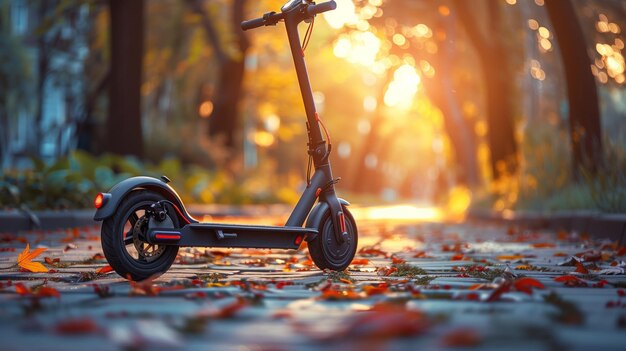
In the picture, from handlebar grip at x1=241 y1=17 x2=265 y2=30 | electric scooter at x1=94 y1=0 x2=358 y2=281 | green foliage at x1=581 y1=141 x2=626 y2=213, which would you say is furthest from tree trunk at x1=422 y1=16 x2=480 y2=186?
electric scooter at x1=94 y1=0 x2=358 y2=281

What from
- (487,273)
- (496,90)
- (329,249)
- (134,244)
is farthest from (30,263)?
(496,90)

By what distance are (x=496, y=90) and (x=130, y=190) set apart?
1658 cm

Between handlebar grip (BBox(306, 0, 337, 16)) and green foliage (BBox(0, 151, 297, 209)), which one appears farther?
green foliage (BBox(0, 151, 297, 209))

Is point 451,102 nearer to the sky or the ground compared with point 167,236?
nearer to the sky

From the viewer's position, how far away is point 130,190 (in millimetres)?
5668

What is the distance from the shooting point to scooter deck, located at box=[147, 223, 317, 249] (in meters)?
5.77

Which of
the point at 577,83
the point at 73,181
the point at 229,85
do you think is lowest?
the point at 73,181

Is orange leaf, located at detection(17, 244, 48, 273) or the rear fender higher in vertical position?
the rear fender

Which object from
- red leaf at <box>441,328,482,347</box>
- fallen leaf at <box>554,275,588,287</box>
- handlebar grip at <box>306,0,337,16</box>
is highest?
handlebar grip at <box>306,0,337,16</box>

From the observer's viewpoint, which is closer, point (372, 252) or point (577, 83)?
point (372, 252)

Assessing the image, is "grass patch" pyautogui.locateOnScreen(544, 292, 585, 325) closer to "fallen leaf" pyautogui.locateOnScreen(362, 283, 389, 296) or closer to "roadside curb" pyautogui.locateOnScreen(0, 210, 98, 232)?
"fallen leaf" pyautogui.locateOnScreen(362, 283, 389, 296)

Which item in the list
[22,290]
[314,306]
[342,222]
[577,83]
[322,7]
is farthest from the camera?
[577,83]

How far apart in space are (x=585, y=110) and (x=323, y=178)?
772cm

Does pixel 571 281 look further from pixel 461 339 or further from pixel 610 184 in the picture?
Answer: pixel 610 184
